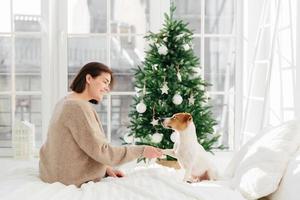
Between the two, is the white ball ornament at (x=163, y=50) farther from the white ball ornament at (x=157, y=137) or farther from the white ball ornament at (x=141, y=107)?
the white ball ornament at (x=157, y=137)

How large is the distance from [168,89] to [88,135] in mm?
1203

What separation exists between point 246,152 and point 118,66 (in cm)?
191

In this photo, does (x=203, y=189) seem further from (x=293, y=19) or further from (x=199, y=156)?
(x=293, y=19)

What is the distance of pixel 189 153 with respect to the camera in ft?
9.80

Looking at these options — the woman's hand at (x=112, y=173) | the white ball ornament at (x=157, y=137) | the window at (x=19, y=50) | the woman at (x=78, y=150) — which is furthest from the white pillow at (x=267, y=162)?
the window at (x=19, y=50)

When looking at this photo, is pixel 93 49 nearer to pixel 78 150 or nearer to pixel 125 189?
pixel 78 150

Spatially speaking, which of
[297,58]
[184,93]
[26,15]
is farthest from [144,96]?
[26,15]

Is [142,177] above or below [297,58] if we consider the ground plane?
below

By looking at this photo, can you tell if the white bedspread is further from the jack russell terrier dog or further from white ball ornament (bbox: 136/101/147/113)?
white ball ornament (bbox: 136/101/147/113)

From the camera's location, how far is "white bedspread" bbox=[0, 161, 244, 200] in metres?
2.40

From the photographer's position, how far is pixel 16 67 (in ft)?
14.7

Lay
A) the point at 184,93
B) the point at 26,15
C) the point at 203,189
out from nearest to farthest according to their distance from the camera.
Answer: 1. the point at 203,189
2. the point at 184,93
3. the point at 26,15

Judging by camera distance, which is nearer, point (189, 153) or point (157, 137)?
point (189, 153)

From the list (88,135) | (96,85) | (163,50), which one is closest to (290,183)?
(88,135)
